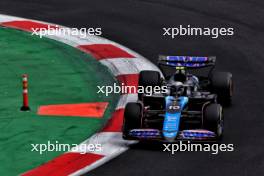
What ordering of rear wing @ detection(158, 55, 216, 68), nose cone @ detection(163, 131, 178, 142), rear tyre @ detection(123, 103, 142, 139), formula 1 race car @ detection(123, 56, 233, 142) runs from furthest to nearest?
rear wing @ detection(158, 55, 216, 68)
rear tyre @ detection(123, 103, 142, 139)
formula 1 race car @ detection(123, 56, 233, 142)
nose cone @ detection(163, 131, 178, 142)

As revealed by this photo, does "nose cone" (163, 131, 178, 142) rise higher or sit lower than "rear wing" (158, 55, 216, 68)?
lower

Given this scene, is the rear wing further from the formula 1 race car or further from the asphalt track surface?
the asphalt track surface

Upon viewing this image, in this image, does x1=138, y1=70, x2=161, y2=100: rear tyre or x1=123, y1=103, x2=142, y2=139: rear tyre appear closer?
x1=123, y1=103, x2=142, y2=139: rear tyre

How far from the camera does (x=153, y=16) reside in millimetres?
22031

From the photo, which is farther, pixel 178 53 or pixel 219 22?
pixel 219 22

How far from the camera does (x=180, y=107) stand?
14508mm

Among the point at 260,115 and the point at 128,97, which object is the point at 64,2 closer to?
the point at 128,97

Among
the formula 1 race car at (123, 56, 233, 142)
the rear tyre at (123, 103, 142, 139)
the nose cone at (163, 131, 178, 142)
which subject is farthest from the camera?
the rear tyre at (123, 103, 142, 139)

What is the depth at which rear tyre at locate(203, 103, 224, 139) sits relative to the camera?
14125mm

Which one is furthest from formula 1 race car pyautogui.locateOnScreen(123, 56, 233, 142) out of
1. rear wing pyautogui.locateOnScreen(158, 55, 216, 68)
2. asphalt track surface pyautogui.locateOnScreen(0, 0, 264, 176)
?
asphalt track surface pyautogui.locateOnScreen(0, 0, 264, 176)

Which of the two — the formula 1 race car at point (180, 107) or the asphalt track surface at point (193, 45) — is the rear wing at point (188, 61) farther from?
the asphalt track surface at point (193, 45)

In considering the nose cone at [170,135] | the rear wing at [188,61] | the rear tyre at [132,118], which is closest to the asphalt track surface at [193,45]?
the nose cone at [170,135]

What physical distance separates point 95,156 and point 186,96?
198 cm

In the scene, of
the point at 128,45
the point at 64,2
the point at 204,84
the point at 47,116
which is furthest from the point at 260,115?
the point at 64,2
